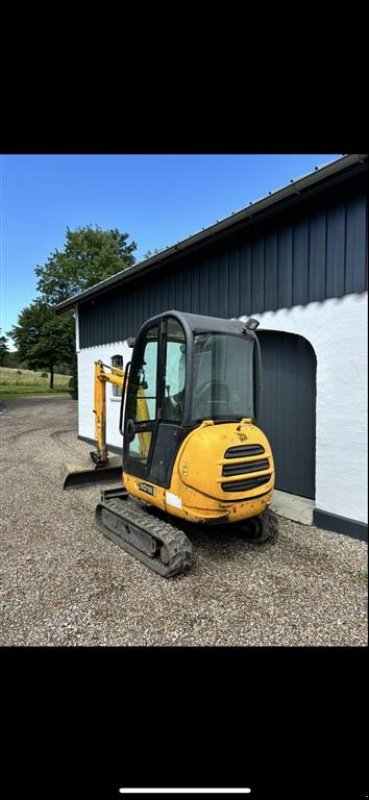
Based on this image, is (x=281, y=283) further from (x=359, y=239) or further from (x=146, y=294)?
(x=359, y=239)

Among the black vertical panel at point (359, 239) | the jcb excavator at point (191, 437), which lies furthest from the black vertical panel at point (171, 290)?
the black vertical panel at point (359, 239)

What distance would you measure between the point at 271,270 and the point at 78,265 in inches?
302

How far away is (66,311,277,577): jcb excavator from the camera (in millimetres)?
2723

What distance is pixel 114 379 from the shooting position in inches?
204

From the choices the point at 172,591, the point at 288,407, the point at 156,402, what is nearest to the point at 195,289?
the point at 288,407

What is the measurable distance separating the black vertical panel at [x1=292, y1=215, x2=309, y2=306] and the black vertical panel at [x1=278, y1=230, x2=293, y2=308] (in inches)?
3.5

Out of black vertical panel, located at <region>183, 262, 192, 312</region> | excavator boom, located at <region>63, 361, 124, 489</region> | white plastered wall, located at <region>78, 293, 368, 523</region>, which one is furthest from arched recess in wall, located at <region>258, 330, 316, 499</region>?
white plastered wall, located at <region>78, 293, 368, 523</region>

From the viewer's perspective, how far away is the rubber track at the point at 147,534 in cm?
280

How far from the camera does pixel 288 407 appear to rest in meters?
4.45

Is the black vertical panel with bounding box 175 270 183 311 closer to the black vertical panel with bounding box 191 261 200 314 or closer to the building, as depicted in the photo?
the building

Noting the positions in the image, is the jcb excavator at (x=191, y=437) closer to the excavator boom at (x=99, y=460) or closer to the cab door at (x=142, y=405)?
the cab door at (x=142, y=405)
